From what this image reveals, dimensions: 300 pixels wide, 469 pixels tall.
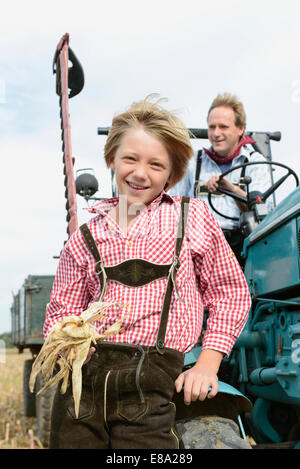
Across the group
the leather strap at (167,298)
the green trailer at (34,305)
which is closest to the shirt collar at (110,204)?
the leather strap at (167,298)

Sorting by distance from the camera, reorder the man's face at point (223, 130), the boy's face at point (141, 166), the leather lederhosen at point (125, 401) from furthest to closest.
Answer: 1. the man's face at point (223, 130)
2. the boy's face at point (141, 166)
3. the leather lederhosen at point (125, 401)

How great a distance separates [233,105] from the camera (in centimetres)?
404

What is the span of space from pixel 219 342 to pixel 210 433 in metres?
0.27

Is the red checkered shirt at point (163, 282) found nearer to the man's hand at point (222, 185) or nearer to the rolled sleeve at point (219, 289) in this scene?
the rolled sleeve at point (219, 289)

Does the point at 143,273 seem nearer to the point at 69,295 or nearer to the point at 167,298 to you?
the point at 167,298

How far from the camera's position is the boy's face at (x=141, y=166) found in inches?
69.4

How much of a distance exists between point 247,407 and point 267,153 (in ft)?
11.9

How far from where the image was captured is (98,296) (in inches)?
67.5

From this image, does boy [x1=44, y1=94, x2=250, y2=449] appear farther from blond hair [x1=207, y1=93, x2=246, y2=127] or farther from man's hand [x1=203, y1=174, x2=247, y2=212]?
blond hair [x1=207, y1=93, x2=246, y2=127]

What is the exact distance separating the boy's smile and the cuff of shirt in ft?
1.54

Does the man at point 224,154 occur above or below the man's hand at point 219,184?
above

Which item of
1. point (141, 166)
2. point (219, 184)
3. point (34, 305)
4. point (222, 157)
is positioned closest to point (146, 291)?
point (141, 166)

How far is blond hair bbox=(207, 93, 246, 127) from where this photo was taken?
13.2ft
